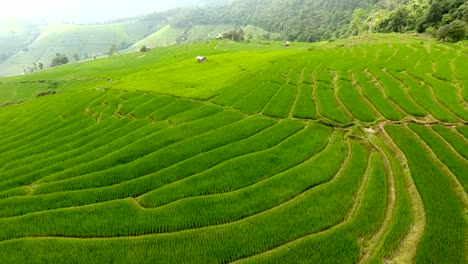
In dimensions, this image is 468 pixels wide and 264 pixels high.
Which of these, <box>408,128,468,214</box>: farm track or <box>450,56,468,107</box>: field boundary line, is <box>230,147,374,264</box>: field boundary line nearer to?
<box>408,128,468,214</box>: farm track

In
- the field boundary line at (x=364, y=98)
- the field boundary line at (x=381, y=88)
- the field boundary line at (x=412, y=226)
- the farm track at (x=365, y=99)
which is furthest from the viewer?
the field boundary line at (x=381, y=88)

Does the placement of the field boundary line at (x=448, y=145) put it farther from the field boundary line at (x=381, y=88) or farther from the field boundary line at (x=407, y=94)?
the field boundary line at (x=381, y=88)

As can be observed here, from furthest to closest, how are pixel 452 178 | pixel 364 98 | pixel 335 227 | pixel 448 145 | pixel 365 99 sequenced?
pixel 364 98, pixel 365 99, pixel 448 145, pixel 452 178, pixel 335 227

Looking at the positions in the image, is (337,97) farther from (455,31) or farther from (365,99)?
(455,31)

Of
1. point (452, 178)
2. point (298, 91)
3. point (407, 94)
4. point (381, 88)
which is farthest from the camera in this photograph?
point (298, 91)

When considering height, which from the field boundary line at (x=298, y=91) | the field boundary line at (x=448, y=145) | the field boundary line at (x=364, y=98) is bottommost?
the field boundary line at (x=298, y=91)

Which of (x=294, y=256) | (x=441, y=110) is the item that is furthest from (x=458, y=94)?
(x=294, y=256)

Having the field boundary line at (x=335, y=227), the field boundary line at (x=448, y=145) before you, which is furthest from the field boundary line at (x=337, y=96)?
the field boundary line at (x=335, y=227)

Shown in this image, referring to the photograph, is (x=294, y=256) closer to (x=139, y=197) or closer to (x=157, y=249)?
(x=157, y=249)

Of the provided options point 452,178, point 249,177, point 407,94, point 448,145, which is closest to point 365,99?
point 407,94
